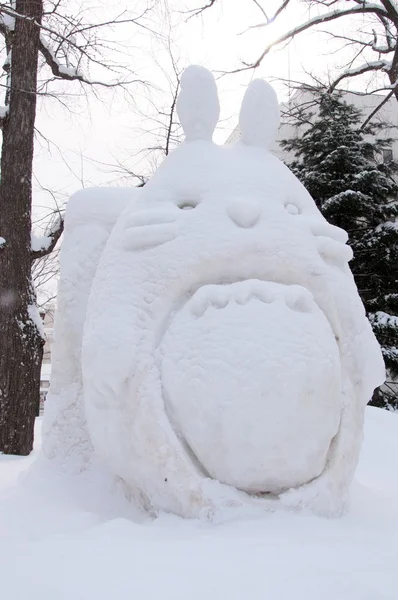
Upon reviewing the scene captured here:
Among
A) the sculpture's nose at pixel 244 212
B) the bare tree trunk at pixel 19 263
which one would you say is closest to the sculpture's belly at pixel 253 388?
the sculpture's nose at pixel 244 212

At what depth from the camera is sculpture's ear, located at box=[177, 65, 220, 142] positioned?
258 cm

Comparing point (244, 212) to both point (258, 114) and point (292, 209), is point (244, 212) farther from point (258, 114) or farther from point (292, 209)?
point (258, 114)

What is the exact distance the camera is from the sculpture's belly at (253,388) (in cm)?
192

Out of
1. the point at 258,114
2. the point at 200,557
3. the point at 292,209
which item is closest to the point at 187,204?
the point at 292,209

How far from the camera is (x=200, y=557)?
1599 millimetres

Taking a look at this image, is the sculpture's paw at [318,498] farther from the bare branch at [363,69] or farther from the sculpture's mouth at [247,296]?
the bare branch at [363,69]

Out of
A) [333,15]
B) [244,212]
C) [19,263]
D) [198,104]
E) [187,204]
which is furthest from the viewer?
[333,15]

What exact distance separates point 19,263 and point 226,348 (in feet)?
14.5

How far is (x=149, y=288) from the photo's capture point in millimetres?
2184

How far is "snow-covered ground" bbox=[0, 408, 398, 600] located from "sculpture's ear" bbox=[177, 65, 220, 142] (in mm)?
1666

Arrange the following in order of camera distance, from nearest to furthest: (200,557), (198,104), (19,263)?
(200,557), (198,104), (19,263)

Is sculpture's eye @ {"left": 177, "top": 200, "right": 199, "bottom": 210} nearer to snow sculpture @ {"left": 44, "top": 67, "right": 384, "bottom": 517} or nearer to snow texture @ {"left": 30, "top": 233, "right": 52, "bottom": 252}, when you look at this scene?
snow sculpture @ {"left": 44, "top": 67, "right": 384, "bottom": 517}

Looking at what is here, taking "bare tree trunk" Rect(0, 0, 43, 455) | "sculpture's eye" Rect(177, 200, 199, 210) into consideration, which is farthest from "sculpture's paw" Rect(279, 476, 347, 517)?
"bare tree trunk" Rect(0, 0, 43, 455)

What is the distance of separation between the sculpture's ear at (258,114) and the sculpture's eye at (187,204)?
521 millimetres
